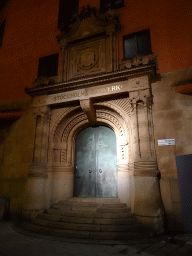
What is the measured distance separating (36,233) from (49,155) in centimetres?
234

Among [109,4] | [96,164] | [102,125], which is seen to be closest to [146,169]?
[96,164]

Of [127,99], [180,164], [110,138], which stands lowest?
[180,164]

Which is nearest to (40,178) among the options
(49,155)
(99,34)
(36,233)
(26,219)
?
(49,155)

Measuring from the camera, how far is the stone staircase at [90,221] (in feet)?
12.1

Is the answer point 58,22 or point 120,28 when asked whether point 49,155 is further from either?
point 58,22

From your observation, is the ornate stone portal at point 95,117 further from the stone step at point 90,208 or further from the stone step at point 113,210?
the stone step at point 90,208

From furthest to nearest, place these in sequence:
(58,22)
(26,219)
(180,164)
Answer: (58,22) → (26,219) → (180,164)

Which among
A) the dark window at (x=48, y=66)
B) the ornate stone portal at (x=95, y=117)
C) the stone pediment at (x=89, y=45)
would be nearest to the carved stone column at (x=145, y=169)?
the ornate stone portal at (x=95, y=117)

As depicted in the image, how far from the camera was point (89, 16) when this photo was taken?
6965 mm

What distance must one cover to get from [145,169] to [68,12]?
25.9 ft

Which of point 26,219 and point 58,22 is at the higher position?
point 58,22

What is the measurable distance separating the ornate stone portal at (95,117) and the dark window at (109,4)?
655 mm

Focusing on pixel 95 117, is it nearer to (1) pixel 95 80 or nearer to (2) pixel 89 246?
(1) pixel 95 80

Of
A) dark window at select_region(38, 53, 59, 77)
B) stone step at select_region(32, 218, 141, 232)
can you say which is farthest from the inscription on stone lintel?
stone step at select_region(32, 218, 141, 232)
